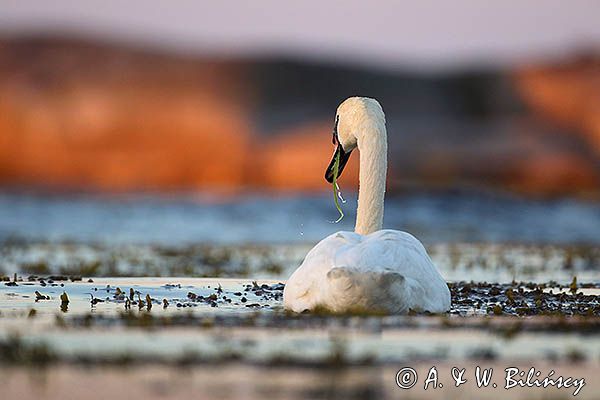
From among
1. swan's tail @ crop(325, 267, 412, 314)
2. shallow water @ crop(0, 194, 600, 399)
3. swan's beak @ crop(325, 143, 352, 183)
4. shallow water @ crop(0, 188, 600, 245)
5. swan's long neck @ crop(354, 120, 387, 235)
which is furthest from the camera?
shallow water @ crop(0, 188, 600, 245)

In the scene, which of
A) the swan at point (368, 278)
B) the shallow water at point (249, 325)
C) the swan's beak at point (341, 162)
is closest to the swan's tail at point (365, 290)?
the swan at point (368, 278)

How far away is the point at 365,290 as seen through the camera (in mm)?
9102

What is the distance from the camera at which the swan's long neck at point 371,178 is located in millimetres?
11656

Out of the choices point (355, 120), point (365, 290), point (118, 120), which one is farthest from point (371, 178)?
point (118, 120)

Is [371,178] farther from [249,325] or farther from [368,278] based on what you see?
[249,325]

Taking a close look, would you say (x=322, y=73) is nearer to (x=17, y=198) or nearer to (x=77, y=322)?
(x=17, y=198)

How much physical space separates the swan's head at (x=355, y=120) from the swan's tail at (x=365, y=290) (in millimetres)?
2954

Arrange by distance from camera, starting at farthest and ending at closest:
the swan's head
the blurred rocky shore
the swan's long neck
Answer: the blurred rocky shore < the swan's head < the swan's long neck

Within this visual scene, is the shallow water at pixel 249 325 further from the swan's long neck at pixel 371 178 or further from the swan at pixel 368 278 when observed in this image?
the swan's long neck at pixel 371 178

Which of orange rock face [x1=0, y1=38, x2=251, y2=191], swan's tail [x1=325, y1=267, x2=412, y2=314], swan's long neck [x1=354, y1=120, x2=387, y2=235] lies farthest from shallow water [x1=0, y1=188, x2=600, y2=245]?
swan's tail [x1=325, y1=267, x2=412, y2=314]

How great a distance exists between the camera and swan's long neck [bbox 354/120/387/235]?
11.7m

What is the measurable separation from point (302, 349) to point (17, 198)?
39314 millimetres

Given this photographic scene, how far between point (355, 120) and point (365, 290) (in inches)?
128

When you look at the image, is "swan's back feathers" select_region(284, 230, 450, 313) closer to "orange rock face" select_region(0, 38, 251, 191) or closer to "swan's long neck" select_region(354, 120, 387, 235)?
"swan's long neck" select_region(354, 120, 387, 235)
